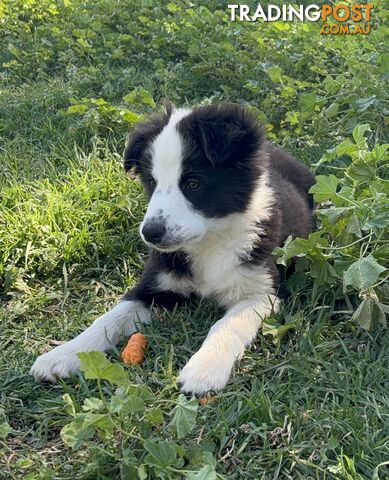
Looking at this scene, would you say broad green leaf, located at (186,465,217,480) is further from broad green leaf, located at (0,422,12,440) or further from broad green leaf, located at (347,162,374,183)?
broad green leaf, located at (347,162,374,183)

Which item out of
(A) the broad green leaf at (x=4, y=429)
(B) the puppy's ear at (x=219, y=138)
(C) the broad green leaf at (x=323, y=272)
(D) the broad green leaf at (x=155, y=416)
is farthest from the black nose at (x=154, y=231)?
(A) the broad green leaf at (x=4, y=429)

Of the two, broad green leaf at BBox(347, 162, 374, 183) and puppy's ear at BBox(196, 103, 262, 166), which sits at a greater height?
puppy's ear at BBox(196, 103, 262, 166)

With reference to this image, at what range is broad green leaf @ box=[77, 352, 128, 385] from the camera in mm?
2111

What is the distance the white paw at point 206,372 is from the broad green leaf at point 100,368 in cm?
39

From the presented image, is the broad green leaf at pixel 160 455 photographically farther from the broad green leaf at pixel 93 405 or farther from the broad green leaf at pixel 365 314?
the broad green leaf at pixel 365 314

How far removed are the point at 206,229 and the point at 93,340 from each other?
665 millimetres

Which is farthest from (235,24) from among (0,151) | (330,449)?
(330,449)

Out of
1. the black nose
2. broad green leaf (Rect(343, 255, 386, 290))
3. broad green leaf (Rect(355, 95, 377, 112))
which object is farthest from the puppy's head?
broad green leaf (Rect(355, 95, 377, 112))

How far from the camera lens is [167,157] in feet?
9.45

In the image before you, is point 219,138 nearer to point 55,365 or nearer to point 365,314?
point 365,314

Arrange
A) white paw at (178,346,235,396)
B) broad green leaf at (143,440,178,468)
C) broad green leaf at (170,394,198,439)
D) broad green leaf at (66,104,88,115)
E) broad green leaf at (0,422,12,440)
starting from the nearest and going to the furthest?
broad green leaf at (143,440,178,468) < broad green leaf at (170,394,198,439) < broad green leaf at (0,422,12,440) < white paw at (178,346,235,396) < broad green leaf at (66,104,88,115)

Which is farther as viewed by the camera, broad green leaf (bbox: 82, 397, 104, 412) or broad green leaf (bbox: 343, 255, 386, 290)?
broad green leaf (bbox: 343, 255, 386, 290)

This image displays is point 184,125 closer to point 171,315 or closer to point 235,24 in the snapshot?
point 171,315

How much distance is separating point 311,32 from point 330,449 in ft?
13.6
